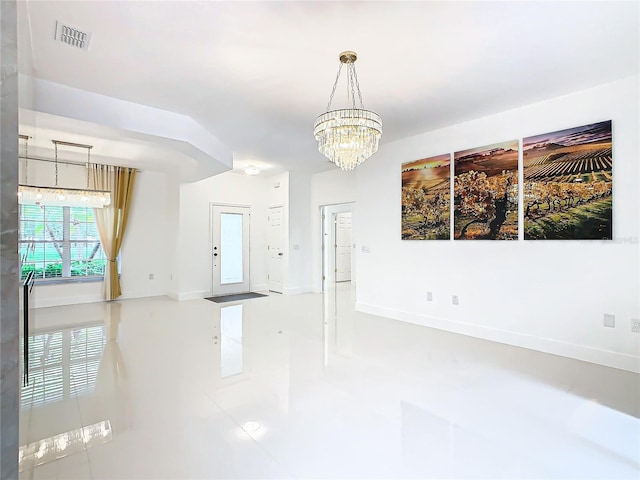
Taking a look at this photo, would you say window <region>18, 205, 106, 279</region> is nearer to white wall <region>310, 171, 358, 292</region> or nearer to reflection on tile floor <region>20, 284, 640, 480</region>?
reflection on tile floor <region>20, 284, 640, 480</region>

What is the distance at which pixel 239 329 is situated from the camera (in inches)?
201

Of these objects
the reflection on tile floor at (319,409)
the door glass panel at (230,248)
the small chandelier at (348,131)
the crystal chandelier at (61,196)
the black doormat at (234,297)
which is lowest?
the reflection on tile floor at (319,409)

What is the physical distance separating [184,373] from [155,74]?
9.50 ft

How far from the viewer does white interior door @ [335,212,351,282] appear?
33.3 feet

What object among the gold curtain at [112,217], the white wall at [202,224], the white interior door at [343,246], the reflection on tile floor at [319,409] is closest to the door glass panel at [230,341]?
the reflection on tile floor at [319,409]

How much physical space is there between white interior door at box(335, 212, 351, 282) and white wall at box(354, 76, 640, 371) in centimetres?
411

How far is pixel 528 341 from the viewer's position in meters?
4.15

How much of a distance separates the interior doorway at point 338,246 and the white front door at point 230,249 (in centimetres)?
201

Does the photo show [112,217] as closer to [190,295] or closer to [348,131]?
[190,295]

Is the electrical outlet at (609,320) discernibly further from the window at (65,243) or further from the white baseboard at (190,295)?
the window at (65,243)

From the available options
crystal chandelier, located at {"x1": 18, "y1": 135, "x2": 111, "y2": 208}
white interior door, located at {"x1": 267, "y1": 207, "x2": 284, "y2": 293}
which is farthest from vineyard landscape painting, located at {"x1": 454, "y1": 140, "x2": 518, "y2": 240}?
crystal chandelier, located at {"x1": 18, "y1": 135, "x2": 111, "y2": 208}

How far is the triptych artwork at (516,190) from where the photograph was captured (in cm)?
366

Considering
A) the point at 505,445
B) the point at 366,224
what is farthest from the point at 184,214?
the point at 505,445

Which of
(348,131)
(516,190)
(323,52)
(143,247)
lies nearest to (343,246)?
(143,247)
